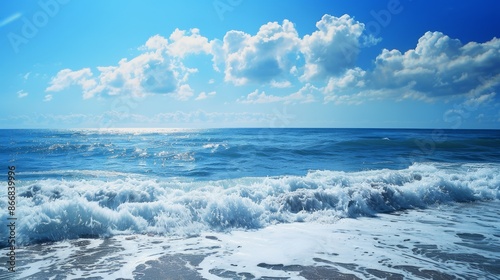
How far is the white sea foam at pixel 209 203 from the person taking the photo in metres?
7.68

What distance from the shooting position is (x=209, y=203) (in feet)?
29.2

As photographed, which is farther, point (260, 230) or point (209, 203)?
point (209, 203)

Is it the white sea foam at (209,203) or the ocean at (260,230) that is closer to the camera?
the ocean at (260,230)

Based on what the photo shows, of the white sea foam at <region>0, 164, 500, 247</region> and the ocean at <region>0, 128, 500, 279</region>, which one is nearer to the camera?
the ocean at <region>0, 128, 500, 279</region>

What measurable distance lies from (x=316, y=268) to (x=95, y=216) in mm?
6503

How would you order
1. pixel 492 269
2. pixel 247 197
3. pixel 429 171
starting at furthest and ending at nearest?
pixel 429 171 < pixel 247 197 < pixel 492 269

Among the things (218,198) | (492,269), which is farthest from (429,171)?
(218,198)

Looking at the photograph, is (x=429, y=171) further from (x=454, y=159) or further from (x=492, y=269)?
(x=492, y=269)

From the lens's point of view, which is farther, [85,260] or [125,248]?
[125,248]

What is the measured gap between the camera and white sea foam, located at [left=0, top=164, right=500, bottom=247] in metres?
7.68

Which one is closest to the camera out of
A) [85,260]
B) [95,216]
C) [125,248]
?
[85,260]

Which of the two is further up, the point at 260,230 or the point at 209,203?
the point at 209,203

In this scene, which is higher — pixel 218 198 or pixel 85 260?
pixel 218 198

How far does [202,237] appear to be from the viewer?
743 centimetres
